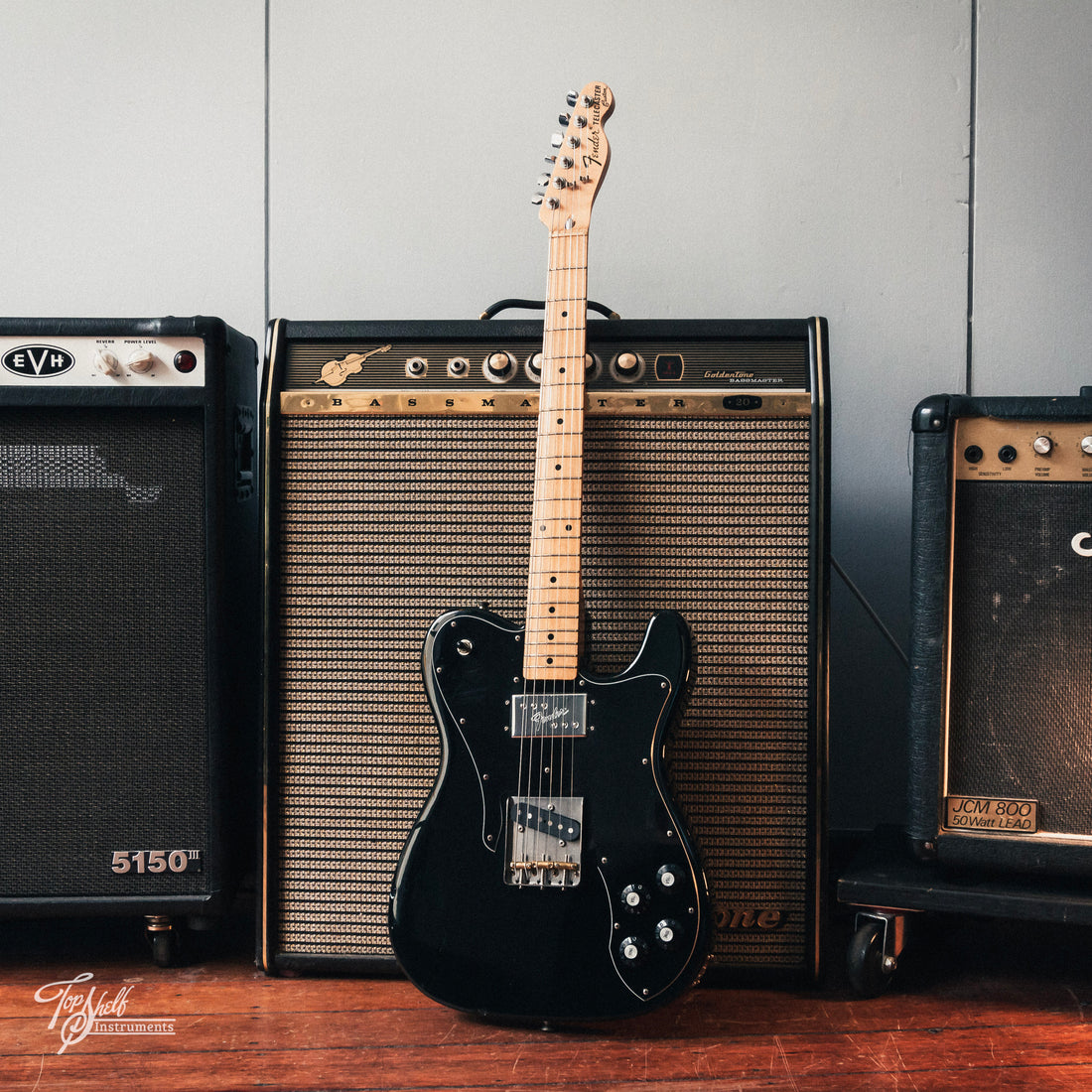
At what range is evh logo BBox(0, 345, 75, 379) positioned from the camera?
1007 mm

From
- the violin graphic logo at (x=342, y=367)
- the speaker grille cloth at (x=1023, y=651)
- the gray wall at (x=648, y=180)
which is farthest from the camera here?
the gray wall at (x=648, y=180)

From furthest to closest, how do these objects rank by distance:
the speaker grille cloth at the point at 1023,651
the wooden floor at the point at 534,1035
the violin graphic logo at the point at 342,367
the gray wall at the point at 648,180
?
the gray wall at the point at 648,180, the violin graphic logo at the point at 342,367, the speaker grille cloth at the point at 1023,651, the wooden floor at the point at 534,1035

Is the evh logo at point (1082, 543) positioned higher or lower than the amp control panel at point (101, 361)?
lower

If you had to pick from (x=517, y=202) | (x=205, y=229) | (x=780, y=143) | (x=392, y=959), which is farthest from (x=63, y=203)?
(x=392, y=959)

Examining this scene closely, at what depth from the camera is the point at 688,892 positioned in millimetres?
876

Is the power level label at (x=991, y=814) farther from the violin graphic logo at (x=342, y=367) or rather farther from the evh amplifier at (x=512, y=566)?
the violin graphic logo at (x=342, y=367)

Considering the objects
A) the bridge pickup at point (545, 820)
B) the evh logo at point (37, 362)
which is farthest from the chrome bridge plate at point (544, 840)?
the evh logo at point (37, 362)

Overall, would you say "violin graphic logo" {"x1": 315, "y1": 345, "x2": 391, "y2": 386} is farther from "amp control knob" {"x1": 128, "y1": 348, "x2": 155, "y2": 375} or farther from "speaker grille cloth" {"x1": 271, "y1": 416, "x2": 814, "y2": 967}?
"amp control knob" {"x1": 128, "y1": 348, "x2": 155, "y2": 375}

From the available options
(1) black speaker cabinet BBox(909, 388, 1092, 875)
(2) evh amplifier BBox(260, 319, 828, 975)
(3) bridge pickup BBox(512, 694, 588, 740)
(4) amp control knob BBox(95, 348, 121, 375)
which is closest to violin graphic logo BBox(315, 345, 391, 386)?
(2) evh amplifier BBox(260, 319, 828, 975)

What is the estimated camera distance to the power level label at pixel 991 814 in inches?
36.6

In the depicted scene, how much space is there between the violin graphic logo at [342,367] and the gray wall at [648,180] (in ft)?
1.06

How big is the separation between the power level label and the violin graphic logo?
808 mm

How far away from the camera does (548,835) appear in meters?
0.90

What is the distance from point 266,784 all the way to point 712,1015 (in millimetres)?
552
